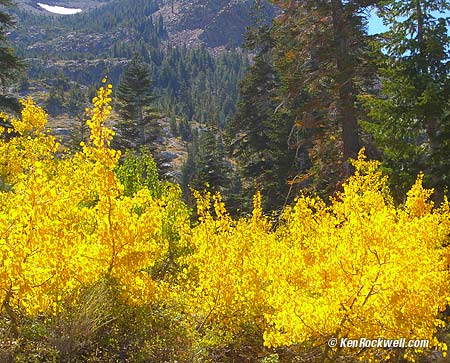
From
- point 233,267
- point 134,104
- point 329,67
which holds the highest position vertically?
point 329,67

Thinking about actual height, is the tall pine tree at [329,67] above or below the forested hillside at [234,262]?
above

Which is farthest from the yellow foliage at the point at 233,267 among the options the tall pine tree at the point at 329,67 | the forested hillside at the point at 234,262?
the tall pine tree at the point at 329,67

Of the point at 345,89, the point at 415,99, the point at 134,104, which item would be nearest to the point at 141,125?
the point at 134,104

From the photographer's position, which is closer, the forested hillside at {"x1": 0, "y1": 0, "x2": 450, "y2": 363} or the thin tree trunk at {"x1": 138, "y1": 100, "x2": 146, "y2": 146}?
the forested hillside at {"x1": 0, "y1": 0, "x2": 450, "y2": 363}

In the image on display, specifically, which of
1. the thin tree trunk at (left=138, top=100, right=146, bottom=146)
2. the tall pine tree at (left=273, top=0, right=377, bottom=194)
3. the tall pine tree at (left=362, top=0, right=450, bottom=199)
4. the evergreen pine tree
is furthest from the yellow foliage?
the thin tree trunk at (left=138, top=100, right=146, bottom=146)

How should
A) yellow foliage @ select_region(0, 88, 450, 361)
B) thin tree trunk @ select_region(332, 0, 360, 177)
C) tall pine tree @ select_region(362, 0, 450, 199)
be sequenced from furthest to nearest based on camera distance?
thin tree trunk @ select_region(332, 0, 360, 177) → tall pine tree @ select_region(362, 0, 450, 199) → yellow foliage @ select_region(0, 88, 450, 361)

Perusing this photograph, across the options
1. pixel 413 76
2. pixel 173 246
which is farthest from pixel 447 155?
pixel 173 246

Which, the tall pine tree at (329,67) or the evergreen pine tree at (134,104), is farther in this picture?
the evergreen pine tree at (134,104)

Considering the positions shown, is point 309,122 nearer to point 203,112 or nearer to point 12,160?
point 12,160

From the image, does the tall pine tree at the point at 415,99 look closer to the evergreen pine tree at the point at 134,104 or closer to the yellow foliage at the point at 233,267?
the yellow foliage at the point at 233,267

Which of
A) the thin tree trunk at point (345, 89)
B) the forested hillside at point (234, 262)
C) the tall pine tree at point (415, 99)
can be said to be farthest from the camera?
the thin tree trunk at point (345, 89)

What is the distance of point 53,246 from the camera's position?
13.6 ft

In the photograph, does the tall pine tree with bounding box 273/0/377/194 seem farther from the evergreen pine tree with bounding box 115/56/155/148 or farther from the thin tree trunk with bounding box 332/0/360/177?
the evergreen pine tree with bounding box 115/56/155/148

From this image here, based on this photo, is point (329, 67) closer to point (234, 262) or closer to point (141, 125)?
point (234, 262)
